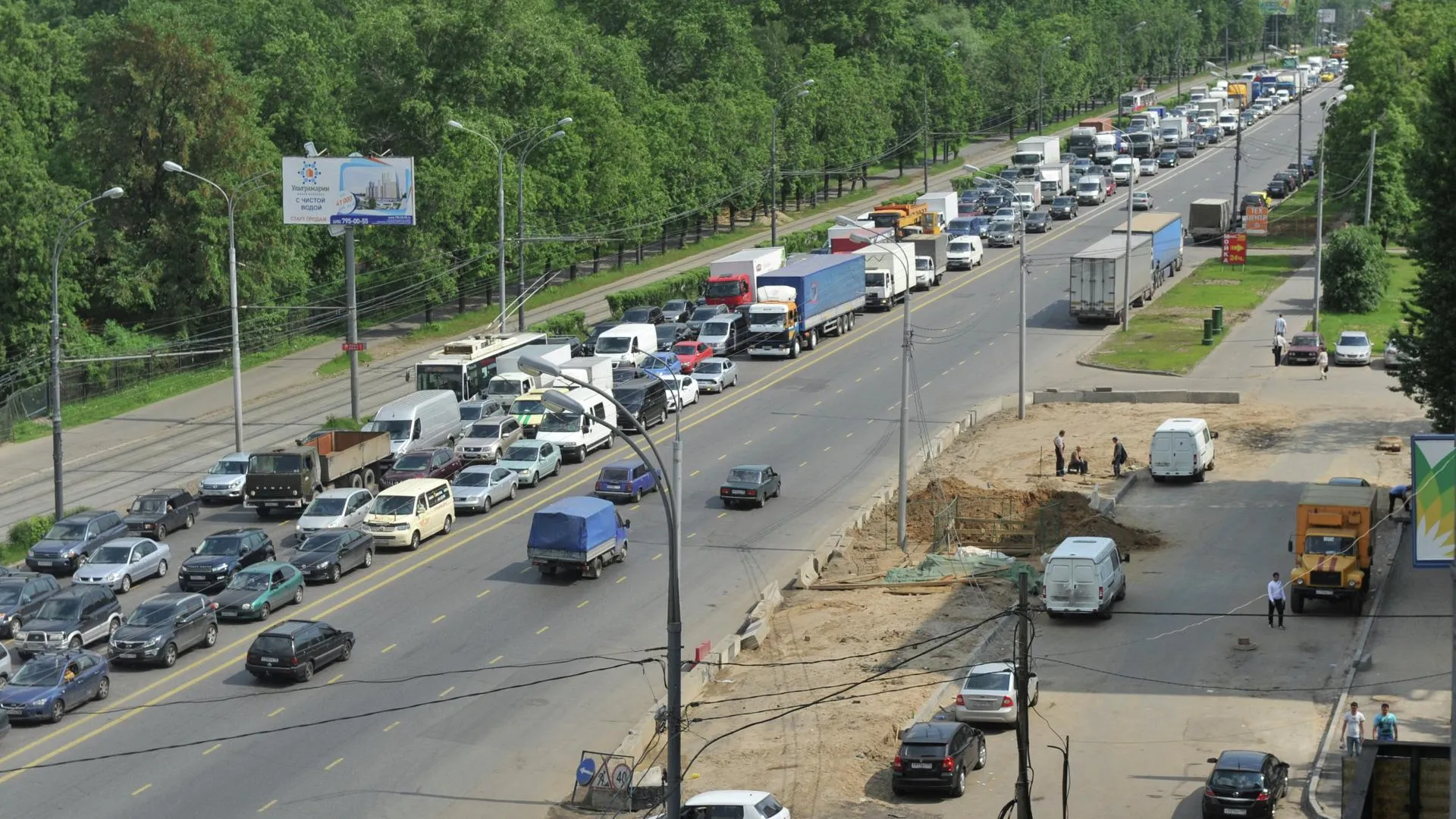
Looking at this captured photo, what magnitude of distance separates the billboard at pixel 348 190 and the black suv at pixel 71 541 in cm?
2219

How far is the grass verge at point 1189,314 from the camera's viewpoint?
74.9 metres

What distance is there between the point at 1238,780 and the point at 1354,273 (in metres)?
56.7

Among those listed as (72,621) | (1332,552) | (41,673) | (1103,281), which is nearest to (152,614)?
(72,621)

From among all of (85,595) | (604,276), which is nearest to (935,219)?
(604,276)

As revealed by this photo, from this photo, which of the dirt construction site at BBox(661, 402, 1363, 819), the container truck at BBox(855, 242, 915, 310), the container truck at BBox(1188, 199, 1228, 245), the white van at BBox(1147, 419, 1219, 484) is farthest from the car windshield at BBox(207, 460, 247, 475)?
the container truck at BBox(1188, 199, 1228, 245)

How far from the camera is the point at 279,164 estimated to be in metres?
86.1

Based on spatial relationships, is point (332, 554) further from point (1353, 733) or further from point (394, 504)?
point (1353, 733)

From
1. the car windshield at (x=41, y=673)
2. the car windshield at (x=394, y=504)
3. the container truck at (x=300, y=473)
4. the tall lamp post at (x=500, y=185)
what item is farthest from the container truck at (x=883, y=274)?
the car windshield at (x=41, y=673)

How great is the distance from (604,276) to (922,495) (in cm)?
4343

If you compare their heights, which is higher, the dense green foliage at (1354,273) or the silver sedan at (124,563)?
the dense green foliage at (1354,273)

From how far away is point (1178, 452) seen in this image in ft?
185

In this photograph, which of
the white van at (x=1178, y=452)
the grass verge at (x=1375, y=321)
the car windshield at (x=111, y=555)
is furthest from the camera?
the grass verge at (x=1375, y=321)

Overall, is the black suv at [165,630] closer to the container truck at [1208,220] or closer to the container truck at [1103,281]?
the container truck at [1103,281]

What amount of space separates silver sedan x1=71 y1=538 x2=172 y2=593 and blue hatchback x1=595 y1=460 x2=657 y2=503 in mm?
13244
